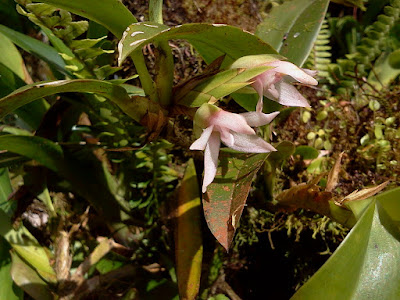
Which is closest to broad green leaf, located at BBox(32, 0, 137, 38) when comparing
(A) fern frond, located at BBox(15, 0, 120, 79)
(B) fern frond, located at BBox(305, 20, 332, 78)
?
(A) fern frond, located at BBox(15, 0, 120, 79)

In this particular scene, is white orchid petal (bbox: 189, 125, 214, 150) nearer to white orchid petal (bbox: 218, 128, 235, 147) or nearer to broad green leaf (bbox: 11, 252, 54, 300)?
white orchid petal (bbox: 218, 128, 235, 147)

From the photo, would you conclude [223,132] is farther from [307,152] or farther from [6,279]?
[6,279]

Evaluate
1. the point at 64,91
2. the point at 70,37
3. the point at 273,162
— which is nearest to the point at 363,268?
the point at 273,162

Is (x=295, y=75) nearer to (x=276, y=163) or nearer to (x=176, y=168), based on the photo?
(x=276, y=163)

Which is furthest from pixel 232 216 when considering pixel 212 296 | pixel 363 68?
pixel 363 68

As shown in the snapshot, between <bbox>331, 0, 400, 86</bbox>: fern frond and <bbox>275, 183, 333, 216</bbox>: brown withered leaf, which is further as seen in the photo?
<bbox>331, 0, 400, 86</bbox>: fern frond

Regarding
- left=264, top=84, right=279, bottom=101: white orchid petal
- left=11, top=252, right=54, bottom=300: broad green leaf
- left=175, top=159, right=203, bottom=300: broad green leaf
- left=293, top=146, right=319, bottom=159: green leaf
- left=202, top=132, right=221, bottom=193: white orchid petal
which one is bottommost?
left=11, top=252, right=54, bottom=300: broad green leaf

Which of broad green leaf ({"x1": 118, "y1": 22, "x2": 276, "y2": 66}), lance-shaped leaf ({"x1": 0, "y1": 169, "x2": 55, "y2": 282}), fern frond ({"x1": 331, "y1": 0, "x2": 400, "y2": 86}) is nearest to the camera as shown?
broad green leaf ({"x1": 118, "y1": 22, "x2": 276, "y2": 66})
